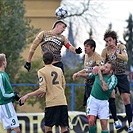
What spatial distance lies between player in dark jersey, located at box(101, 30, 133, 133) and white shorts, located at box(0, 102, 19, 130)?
218 centimetres

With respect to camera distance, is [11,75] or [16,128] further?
[11,75]

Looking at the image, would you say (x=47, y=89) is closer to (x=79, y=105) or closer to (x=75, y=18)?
(x=79, y=105)

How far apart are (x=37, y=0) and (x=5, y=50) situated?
11507mm

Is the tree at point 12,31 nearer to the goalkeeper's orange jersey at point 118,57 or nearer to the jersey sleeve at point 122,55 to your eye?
the goalkeeper's orange jersey at point 118,57

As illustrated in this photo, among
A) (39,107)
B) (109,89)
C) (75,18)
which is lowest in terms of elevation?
(39,107)

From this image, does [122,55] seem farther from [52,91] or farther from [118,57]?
[52,91]

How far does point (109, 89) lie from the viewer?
10.8m

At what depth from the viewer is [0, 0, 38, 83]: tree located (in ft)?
70.9

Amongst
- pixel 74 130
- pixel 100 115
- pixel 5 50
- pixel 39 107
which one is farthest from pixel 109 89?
pixel 39 107

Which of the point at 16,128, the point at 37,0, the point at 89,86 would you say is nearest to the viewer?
the point at 16,128

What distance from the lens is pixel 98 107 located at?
10938 mm

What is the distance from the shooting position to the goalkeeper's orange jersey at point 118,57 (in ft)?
37.2

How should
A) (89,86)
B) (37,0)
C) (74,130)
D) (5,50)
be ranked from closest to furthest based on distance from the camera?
(89,86)
(74,130)
(5,50)
(37,0)

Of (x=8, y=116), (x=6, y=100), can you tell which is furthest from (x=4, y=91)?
(x=8, y=116)
